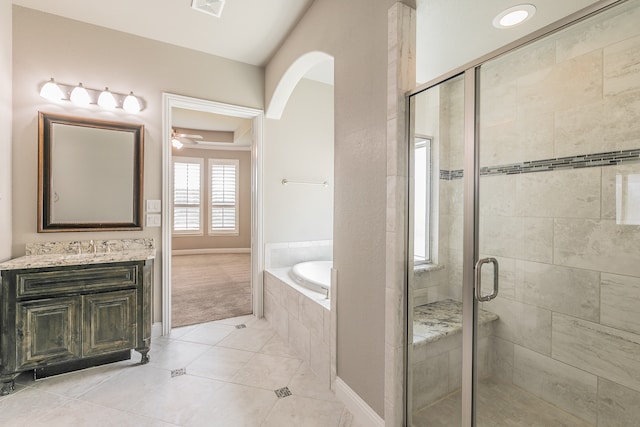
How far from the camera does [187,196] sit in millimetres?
6996

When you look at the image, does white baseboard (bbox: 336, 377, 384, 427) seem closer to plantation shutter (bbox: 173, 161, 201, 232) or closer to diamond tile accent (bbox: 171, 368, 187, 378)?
diamond tile accent (bbox: 171, 368, 187, 378)

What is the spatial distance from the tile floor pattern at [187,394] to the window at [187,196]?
191 inches

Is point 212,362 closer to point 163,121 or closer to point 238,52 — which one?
point 163,121

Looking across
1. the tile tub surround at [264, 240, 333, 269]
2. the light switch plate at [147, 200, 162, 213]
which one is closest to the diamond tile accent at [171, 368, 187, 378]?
the tile tub surround at [264, 240, 333, 269]

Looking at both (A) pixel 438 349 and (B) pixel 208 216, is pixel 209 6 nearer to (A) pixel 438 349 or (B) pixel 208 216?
(A) pixel 438 349

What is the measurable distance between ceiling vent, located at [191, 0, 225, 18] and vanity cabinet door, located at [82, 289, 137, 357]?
89.0 inches

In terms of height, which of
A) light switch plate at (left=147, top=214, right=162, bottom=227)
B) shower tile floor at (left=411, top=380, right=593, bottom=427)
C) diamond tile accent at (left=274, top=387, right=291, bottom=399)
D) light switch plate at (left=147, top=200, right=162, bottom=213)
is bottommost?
diamond tile accent at (left=274, top=387, right=291, bottom=399)

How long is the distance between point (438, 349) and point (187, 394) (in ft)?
5.32

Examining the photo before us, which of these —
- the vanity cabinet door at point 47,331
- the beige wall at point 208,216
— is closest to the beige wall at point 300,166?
the vanity cabinet door at point 47,331

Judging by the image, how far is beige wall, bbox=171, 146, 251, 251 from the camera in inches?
275

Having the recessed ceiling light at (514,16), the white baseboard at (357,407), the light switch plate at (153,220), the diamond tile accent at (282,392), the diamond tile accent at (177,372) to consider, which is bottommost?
the diamond tile accent at (177,372)

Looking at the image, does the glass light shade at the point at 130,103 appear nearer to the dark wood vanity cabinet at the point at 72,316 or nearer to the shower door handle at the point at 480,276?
the dark wood vanity cabinet at the point at 72,316

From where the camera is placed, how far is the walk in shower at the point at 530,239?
1341mm

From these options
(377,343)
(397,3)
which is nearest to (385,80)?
(397,3)
